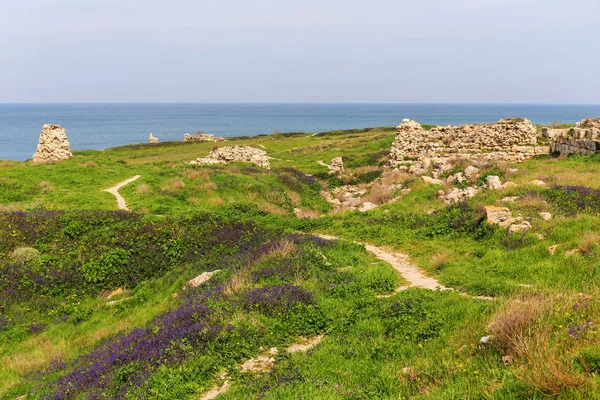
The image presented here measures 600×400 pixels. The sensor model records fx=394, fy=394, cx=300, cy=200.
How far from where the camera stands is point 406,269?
46.9 feet

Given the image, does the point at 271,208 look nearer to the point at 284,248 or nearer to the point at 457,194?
the point at 457,194

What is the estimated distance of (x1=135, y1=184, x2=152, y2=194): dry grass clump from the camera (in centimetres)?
2908

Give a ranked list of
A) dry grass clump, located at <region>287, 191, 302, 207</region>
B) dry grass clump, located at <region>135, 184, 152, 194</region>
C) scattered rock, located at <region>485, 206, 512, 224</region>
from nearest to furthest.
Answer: scattered rock, located at <region>485, 206, 512, 224</region>
dry grass clump, located at <region>135, 184, 152, 194</region>
dry grass clump, located at <region>287, 191, 302, 207</region>

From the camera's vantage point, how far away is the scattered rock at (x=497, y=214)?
16.3 m

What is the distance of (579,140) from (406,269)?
74.7 ft

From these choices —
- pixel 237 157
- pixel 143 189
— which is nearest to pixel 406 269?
pixel 143 189

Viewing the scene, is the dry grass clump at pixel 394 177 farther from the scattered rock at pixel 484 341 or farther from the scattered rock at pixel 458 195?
the scattered rock at pixel 484 341

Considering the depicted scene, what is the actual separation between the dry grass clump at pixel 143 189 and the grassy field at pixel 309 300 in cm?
240

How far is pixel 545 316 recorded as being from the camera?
7301 mm

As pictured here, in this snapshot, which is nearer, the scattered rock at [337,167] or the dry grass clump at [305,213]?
the dry grass clump at [305,213]

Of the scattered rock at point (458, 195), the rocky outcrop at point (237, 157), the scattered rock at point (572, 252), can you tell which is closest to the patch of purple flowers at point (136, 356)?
the scattered rock at point (572, 252)

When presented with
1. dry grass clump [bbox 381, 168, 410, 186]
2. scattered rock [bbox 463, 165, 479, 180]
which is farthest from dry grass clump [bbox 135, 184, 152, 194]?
scattered rock [bbox 463, 165, 479, 180]

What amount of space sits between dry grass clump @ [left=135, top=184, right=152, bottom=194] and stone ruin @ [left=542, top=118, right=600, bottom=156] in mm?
31398

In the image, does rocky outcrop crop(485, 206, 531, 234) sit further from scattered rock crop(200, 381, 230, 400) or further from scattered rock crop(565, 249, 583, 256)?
scattered rock crop(200, 381, 230, 400)
